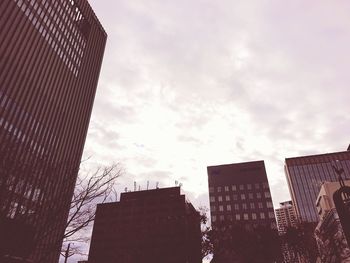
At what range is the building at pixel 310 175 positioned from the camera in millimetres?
142250

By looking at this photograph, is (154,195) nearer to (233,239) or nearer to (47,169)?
(233,239)

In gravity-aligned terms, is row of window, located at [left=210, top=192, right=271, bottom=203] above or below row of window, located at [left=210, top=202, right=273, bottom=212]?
above

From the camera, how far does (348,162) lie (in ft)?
473

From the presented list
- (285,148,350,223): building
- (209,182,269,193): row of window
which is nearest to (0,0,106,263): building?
(209,182,269,193): row of window

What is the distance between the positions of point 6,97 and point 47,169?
47.2m

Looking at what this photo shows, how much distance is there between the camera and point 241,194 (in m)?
118

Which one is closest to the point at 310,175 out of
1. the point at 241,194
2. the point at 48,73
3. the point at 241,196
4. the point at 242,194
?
the point at 242,194

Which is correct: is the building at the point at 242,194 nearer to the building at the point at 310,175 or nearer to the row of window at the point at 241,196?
the row of window at the point at 241,196

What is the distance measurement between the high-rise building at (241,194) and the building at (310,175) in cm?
3666

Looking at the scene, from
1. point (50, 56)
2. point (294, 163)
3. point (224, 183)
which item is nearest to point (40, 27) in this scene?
point (50, 56)

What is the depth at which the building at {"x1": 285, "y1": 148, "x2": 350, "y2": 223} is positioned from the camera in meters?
142

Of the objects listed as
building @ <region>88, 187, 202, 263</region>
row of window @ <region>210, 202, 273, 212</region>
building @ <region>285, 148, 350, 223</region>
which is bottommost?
building @ <region>88, 187, 202, 263</region>

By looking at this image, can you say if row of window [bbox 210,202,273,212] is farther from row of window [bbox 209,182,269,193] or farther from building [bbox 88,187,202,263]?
building [bbox 88,187,202,263]

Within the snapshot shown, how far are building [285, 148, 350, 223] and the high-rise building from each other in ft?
120
